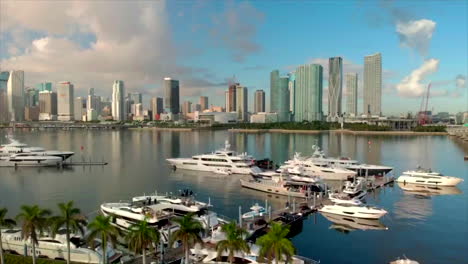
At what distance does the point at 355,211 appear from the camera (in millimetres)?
28531

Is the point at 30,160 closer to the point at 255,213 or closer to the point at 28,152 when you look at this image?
the point at 28,152

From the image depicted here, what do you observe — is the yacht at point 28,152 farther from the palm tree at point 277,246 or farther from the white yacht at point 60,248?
the palm tree at point 277,246

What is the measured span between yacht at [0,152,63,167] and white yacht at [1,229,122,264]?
38.3 m

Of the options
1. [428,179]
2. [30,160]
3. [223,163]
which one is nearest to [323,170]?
[428,179]

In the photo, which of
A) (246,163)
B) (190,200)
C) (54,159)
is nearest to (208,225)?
(190,200)

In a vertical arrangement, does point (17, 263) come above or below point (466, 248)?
above

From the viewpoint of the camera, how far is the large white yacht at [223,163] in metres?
48.5

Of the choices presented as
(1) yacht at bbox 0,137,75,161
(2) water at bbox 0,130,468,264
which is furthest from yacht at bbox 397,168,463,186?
(1) yacht at bbox 0,137,75,161

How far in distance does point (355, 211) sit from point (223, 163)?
23.8 m

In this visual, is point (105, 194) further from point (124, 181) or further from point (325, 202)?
point (325, 202)

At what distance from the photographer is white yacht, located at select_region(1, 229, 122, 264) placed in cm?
1761

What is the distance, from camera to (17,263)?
16.5 metres

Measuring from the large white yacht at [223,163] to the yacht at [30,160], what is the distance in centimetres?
1779

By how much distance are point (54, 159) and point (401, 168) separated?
50.5m
